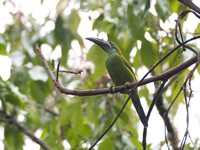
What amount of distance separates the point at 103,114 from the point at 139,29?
0.82m

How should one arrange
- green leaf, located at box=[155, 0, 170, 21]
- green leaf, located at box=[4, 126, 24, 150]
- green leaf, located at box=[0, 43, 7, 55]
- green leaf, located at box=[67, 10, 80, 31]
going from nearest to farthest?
green leaf, located at box=[155, 0, 170, 21] < green leaf, located at box=[0, 43, 7, 55] < green leaf, located at box=[4, 126, 24, 150] < green leaf, located at box=[67, 10, 80, 31]

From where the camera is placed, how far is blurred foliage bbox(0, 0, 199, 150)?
2561 millimetres

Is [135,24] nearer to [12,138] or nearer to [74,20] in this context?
[74,20]

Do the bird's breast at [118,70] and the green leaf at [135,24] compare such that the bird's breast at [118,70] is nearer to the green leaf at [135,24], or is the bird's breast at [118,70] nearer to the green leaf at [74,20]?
the green leaf at [135,24]

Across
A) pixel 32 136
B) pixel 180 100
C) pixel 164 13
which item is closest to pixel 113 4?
pixel 164 13

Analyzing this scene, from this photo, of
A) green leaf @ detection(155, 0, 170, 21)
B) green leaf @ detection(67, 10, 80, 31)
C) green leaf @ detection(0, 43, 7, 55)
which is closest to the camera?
green leaf @ detection(155, 0, 170, 21)

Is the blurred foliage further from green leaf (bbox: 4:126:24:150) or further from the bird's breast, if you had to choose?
the bird's breast

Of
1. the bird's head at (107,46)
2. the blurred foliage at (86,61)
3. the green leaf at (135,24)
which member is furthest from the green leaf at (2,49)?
the green leaf at (135,24)

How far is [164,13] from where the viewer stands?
2.29 meters

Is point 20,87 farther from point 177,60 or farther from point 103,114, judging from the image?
point 177,60

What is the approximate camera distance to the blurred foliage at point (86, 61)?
2561 mm

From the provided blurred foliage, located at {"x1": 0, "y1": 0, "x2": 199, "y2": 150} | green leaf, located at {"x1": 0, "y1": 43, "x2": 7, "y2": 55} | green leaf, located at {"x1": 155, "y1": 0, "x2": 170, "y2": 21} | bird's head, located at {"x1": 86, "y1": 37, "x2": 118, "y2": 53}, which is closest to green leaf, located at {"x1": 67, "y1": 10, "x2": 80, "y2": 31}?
blurred foliage, located at {"x1": 0, "y1": 0, "x2": 199, "y2": 150}

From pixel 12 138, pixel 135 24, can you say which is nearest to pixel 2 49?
pixel 12 138

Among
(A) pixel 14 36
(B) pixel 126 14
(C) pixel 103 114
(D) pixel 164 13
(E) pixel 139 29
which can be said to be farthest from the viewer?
(A) pixel 14 36
